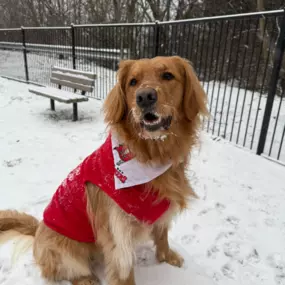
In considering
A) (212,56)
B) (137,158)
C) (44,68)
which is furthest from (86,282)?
(44,68)

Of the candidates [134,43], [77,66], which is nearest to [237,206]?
[134,43]

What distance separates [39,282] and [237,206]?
2120mm

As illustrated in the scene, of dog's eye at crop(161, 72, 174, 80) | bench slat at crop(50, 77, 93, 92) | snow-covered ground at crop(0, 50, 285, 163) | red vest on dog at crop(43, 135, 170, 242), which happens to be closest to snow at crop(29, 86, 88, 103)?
bench slat at crop(50, 77, 93, 92)

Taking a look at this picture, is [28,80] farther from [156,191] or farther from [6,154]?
[156,191]

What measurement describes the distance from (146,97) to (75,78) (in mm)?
5554

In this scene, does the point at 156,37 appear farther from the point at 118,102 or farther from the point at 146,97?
the point at 146,97

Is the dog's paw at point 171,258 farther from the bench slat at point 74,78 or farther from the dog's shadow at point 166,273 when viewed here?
the bench slat at point 74,78

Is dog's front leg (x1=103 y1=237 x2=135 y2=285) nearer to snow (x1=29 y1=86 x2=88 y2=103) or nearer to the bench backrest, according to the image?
snow (x1=29 y1=86 x2=88 y2=103)

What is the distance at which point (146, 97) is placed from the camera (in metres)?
1.49

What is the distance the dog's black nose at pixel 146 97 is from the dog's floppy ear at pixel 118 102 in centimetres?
29

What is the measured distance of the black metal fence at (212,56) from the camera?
4.39 m

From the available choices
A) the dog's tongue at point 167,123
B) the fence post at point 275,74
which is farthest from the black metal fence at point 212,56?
the dog's tongue at point 167,123

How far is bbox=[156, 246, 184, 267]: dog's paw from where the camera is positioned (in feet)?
7.25

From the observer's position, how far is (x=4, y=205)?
113 inches
